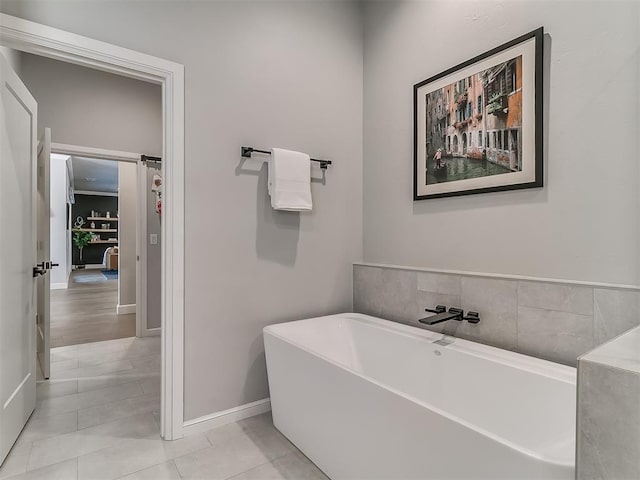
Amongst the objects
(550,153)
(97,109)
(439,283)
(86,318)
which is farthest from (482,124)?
(86,318)

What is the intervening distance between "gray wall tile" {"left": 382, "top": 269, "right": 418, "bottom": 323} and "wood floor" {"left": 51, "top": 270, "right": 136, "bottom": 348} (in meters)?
3.14

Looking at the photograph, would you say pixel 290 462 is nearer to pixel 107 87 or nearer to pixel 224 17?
pixel 224 17

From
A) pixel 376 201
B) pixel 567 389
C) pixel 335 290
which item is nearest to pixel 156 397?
pixel 335 290

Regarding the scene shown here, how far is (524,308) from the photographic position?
5.76 feet

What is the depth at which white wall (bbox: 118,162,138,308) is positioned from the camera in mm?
4957

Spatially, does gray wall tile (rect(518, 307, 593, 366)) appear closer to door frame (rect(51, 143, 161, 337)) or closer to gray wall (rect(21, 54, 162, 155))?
door frame (rect(51, 143, 161, 337))

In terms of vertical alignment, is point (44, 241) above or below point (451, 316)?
above

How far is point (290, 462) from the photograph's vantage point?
5.87 feet

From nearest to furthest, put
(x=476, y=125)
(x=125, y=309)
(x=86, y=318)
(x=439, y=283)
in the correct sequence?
(x=476, y=125) → (x=439, y=283) → (x=86, y=318) → (x=125, y=309)

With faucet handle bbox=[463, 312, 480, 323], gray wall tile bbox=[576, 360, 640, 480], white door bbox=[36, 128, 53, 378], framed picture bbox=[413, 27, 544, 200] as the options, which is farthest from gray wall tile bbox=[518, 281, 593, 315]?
white door bbox=[36, 128, 53, 378]

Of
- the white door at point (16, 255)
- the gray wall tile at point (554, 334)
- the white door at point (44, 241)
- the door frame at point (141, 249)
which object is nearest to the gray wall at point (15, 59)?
the white door at point (44, 241)

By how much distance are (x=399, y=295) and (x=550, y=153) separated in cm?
121

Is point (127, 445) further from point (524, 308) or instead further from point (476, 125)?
point (476, 125)

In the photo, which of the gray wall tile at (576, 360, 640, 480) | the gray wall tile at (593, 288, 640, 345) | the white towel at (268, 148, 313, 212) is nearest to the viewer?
the gray wall tile at (576, 360, 640, 480)
